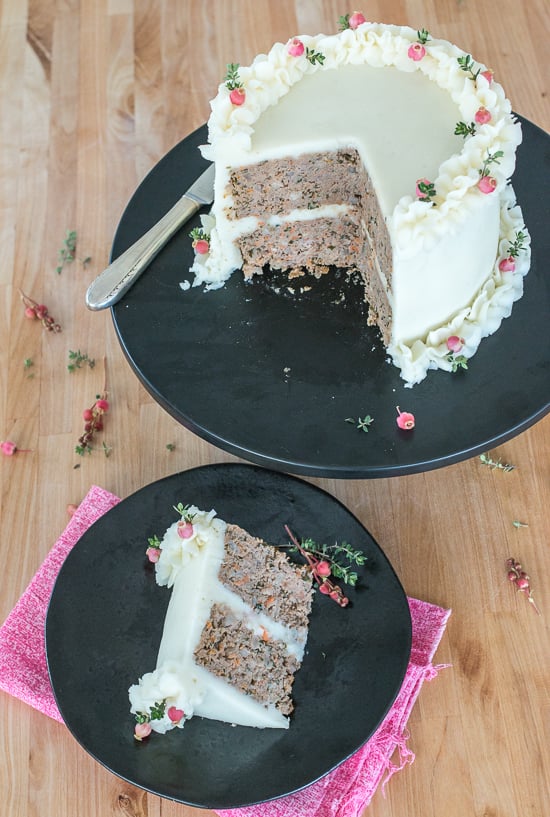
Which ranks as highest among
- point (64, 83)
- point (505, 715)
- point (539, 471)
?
point (64, 83)

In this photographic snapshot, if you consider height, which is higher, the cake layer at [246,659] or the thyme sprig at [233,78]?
the thyme sprig at [233,78]

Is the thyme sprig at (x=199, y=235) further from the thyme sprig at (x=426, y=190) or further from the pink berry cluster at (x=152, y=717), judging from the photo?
the pink berry cluster at (x=152, y=717)

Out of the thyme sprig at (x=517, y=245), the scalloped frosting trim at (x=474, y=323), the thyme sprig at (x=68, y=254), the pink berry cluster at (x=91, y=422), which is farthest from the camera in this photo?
the thyme sprig at (x=68, y=254)

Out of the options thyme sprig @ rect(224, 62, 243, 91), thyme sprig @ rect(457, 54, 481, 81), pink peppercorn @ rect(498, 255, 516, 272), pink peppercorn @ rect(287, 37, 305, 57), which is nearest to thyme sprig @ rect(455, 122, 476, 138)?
thyme sprig @ rect(457, 54, 481, 81)

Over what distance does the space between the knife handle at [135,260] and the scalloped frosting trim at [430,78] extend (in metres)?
0.29

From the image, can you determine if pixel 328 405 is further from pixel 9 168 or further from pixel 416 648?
pixel 9 168

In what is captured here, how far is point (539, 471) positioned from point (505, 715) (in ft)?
2.44

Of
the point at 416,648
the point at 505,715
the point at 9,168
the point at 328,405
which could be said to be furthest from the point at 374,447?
the point at 9,168

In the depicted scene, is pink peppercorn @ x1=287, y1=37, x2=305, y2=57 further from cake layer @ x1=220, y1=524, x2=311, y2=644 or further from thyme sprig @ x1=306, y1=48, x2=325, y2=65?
cake layer @ x1=220, y1=524, x2=311, y2=644

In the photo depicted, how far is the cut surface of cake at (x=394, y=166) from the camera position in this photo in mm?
2305

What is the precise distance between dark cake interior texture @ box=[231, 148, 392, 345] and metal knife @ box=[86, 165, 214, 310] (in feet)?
0.61

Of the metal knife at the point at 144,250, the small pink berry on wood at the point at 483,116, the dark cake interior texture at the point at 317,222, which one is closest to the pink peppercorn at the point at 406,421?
the dark cake interior texture at the point at 317,222

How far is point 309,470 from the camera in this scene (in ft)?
7.52

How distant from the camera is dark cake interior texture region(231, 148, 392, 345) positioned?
2.49 meters
